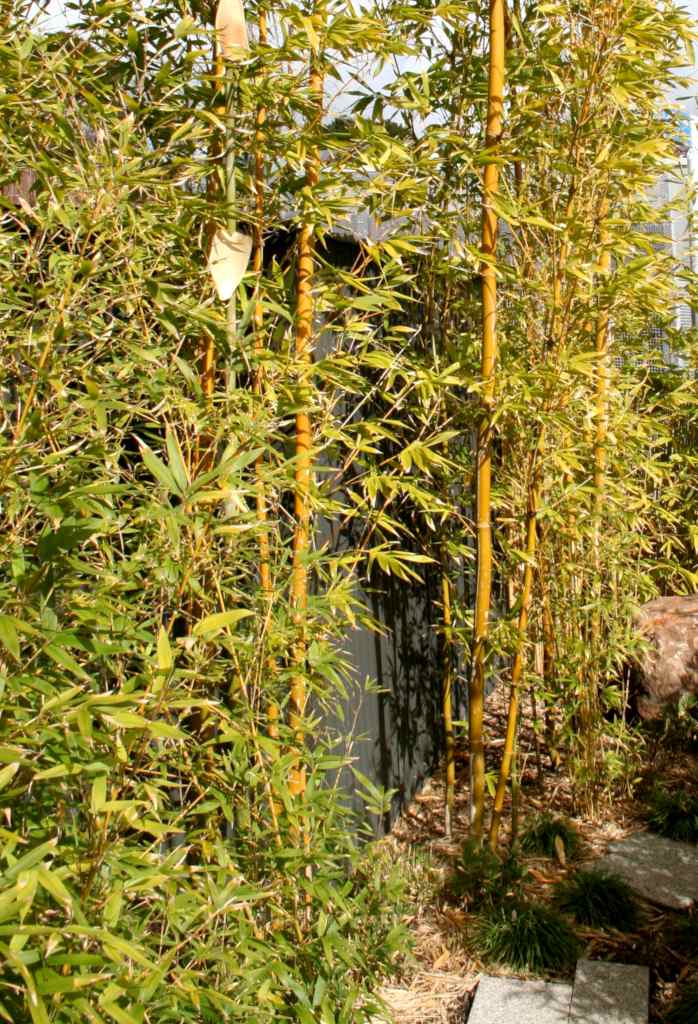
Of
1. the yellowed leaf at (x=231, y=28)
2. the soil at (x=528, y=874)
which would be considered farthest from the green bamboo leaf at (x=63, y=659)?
the soil at (x=528, y=874)

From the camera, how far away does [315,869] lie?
2.21 m

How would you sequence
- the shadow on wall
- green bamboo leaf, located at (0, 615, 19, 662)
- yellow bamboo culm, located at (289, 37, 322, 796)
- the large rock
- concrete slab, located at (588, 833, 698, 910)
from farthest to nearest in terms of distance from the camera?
the large rock → the shadow on wall → concrete slab, located at (588, 833, 698, 910) → yellow bamboo culm, located at (289, 37, 322, 796) → green bamboo leaf, located at (0, 615, 19, 662)

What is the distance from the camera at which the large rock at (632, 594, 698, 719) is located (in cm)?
418

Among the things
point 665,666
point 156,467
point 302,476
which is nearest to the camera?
point 156,467

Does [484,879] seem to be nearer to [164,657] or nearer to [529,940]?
[529,940]

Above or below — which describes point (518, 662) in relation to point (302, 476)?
below

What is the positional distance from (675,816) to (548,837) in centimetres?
46

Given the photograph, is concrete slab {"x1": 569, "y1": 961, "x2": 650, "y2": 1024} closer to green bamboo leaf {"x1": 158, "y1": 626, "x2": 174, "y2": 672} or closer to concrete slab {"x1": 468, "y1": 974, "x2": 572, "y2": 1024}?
concrete slab {"x1": 468, "y1": 974, "x2": 572, "y2": 1024}

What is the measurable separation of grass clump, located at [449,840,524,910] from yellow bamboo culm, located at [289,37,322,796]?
2.87 ft

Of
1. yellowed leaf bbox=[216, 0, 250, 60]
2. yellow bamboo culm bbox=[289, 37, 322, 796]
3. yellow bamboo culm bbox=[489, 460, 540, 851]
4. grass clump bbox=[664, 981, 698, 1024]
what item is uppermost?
yellowed leaf bbox=[216, 0, 250, 60]

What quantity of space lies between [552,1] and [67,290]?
7.23ft

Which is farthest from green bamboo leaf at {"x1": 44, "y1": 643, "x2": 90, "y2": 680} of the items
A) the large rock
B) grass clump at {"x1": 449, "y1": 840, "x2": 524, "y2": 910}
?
the large rock

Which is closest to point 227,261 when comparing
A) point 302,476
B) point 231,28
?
point 231,28

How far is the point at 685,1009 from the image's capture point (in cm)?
242
